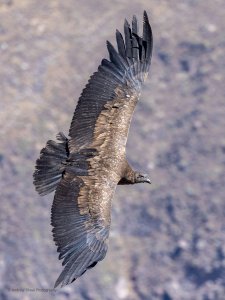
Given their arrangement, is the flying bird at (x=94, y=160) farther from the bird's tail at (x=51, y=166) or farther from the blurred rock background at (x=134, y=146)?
the blurred rock background at (x=134, y=146)

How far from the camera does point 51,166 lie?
11.7 meters

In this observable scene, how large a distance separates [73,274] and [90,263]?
0.23 metres

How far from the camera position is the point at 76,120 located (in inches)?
468

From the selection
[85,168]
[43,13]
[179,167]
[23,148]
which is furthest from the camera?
[43,13]

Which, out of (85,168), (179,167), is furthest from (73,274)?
(179,167)

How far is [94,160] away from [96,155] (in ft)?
0.33

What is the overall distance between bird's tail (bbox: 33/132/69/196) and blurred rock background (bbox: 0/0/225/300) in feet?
78.7

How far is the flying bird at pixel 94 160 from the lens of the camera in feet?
36.0

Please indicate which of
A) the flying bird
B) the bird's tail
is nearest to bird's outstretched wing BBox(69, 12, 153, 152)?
the flying bird

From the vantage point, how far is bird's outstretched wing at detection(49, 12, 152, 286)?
1095 cm

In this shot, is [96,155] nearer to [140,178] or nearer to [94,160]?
[94,160]

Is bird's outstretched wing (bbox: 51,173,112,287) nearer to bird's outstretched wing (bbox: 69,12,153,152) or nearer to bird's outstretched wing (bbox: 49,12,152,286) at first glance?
bird's outstretched wing (bbox: 49,12,152,286)

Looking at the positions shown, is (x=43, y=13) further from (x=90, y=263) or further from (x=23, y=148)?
(x=90, y=263)

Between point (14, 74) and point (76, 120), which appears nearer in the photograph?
point (76, 120)
